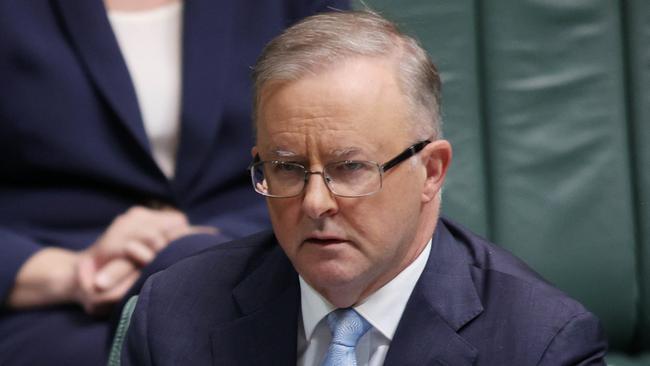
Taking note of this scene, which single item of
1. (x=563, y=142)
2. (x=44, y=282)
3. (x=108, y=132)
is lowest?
(x=563, y=142)

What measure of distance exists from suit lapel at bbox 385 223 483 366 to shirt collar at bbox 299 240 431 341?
1 centimetres

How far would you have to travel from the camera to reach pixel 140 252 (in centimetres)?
145

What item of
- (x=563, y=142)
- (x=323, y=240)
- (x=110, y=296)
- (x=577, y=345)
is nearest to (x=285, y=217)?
(x=323, y=240)

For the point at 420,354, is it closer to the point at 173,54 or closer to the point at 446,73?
the point at 173,54

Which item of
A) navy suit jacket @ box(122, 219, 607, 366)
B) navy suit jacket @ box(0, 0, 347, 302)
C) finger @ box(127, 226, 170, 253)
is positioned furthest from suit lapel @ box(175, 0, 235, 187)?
navy suit jacket @ box(122, 219, 607, 366)

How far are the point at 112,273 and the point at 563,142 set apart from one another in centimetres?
72

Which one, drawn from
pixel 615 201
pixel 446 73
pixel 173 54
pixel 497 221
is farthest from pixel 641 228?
A: pixel 173 54

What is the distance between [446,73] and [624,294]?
0.42 m

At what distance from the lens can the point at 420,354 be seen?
3.76 ft

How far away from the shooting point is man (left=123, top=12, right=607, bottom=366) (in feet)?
3.61

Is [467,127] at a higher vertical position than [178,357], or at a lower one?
lower

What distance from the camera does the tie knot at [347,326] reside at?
116cm

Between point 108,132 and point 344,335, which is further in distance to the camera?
point 108,132

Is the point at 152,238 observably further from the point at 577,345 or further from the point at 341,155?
the point at 577,345
